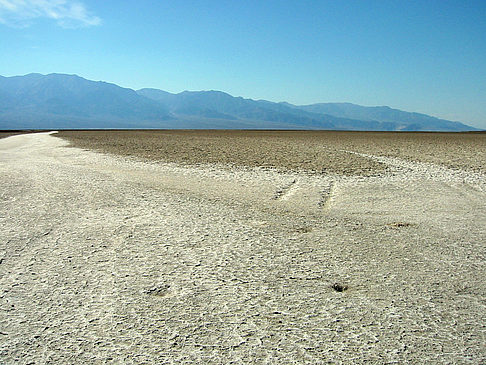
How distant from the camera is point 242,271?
151 inches

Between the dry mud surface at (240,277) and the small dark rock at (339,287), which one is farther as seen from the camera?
the small dark rock at (339,287)

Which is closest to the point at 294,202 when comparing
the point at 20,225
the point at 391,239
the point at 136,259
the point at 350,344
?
the point at 391,239

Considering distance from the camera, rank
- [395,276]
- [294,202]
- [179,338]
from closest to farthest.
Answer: [179,338], [395,276], [294,202]

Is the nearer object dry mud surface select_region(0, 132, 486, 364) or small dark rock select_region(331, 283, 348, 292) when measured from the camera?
dry mud surface select_region(0, 132, 486, 364)

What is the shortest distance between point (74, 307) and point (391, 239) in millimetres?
3350

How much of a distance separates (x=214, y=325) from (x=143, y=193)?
4897mm

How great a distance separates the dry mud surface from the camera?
2623mm

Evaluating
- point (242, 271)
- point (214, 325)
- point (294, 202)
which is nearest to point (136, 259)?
point (242, 271)

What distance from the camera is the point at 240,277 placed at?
3695 millimetres

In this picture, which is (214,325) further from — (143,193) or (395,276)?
(143,193)

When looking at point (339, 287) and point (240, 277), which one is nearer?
point (339, 287)

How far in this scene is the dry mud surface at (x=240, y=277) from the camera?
2.62m

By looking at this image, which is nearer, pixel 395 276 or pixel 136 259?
pixel 395 276

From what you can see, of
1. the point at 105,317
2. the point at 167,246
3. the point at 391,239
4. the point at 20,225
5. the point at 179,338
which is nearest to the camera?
the point at 179,338
